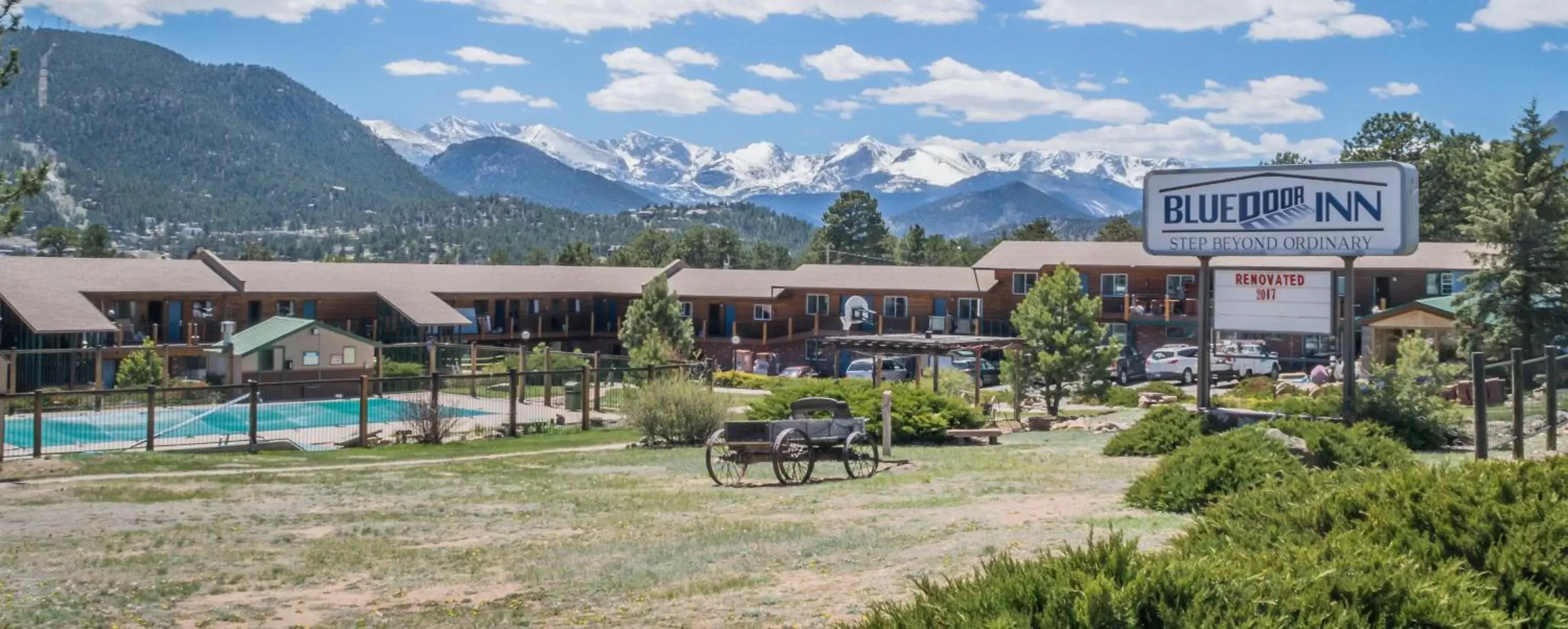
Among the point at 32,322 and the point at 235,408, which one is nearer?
the point at 235,408

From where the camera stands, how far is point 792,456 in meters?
19.0

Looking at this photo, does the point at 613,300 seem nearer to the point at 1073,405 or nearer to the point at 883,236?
the point at 1073,405

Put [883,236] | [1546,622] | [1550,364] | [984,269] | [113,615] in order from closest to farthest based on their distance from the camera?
1. [1546,622]
2. [113,615]
3. [1550,364]
4. [984,269]
5. [883,236]

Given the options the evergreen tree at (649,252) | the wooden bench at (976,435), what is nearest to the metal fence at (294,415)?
the wooden bench at (976,435)

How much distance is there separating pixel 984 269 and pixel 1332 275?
40027mm

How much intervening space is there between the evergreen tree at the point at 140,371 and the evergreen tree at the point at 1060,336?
26272mm

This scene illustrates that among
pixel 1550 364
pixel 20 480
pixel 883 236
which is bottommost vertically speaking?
pixel 20 480

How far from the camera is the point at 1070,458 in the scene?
838 inches

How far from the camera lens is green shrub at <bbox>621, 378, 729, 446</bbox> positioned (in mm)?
27438

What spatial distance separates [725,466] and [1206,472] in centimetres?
839

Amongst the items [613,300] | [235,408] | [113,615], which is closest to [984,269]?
[613,300]

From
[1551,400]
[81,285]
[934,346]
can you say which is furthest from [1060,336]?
→ [81,285]

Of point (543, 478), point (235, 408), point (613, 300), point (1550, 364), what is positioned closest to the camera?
point (1550, 364)

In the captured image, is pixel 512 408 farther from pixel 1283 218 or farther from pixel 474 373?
pixel 1283 218
